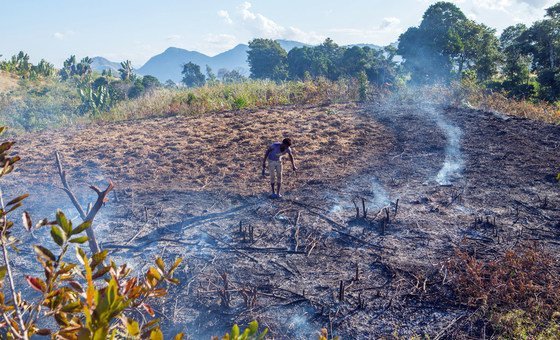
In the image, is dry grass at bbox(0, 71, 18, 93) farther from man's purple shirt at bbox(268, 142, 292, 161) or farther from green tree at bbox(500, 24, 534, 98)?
green tree at bbox(500, 24, 534, 98)

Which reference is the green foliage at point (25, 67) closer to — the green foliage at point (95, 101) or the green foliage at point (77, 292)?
the green foliage at point (95, 101)

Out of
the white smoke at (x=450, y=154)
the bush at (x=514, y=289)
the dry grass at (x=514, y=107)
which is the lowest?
the bush at (x=514, y=289)

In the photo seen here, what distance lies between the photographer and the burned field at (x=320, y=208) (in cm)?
429

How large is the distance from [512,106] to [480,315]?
992cm

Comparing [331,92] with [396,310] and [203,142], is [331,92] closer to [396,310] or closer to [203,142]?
[203,142]

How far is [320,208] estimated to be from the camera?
6703 mm

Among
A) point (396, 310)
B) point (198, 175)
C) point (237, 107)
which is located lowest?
point (396, 310)

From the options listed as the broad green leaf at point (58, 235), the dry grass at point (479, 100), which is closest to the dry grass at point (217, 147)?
the dry grass at point (479, 100)

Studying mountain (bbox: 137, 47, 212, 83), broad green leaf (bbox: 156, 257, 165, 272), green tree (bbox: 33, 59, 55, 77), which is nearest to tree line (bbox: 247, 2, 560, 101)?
broad green leaf (bbox: 156, 257, 165, 272)

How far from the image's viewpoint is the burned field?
429 cm

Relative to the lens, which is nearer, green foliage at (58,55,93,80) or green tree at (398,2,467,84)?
green tree at (398,2,467,84)

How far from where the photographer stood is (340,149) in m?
9.55

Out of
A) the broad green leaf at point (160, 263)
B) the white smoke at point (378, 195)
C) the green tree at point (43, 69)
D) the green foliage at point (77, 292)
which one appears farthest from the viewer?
the green tree at point (43, 69)

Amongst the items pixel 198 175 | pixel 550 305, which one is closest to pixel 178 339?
pixel 550 305
